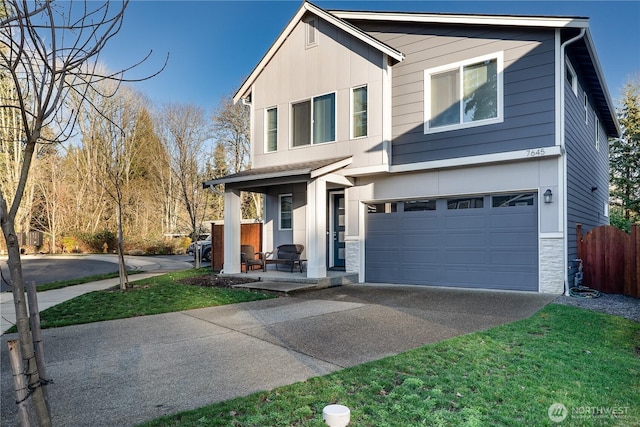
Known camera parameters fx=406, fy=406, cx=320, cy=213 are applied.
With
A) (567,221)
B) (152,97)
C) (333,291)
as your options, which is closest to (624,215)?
(567,221)

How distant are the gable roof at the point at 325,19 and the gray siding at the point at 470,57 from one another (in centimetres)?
66

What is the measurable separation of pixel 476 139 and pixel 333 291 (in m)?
4.90

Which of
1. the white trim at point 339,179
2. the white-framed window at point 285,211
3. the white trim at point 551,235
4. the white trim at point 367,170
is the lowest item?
the white trim at point 551,235

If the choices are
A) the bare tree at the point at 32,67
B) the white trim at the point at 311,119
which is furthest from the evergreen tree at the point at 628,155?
the bare tree at the point at 32,67

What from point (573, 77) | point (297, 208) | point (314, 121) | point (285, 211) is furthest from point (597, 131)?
point (285, 211)

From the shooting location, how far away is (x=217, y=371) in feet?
13.6

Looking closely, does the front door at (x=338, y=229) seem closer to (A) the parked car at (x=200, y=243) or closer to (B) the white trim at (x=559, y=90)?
(B) the white trim at (x=559, y=90)

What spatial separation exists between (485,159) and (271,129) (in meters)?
6.76

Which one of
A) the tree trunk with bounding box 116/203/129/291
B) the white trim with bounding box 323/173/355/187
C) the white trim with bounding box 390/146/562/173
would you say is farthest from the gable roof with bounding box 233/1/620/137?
the tree trunk with bounding box 116/203/129/291

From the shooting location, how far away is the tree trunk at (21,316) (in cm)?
198

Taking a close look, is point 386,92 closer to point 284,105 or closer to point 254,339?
point 284,105

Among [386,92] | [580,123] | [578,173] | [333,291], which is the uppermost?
[386,92]

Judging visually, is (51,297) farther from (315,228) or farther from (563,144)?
(563,144)

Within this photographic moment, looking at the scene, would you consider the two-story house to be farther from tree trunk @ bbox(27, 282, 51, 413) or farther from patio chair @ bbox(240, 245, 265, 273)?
tree trunk @ bbox(27, 282, 51, 413)
